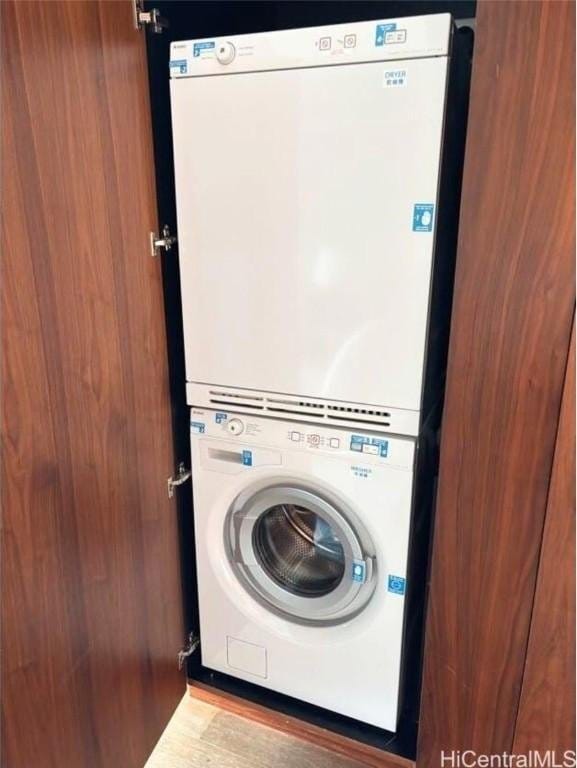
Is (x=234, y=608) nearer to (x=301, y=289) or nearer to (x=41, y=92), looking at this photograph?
(x=301, y=289)

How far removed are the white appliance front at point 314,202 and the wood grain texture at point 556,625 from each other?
32cm

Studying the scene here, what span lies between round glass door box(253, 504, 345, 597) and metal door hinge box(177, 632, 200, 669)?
14.8 inches

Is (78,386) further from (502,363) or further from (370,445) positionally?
(502,363)

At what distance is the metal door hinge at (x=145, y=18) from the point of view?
47.1 inches

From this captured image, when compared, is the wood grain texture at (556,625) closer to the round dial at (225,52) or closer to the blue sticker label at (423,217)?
the blue sticker label at (423,217)

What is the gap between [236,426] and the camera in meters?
1.46

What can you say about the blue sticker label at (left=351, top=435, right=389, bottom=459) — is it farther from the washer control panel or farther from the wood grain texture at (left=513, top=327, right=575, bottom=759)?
the wood grain texture at (left=513, top=327, right=575, bottom=759)

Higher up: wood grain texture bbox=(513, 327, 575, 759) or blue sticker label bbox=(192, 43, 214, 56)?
blue sticker label bbox=(192, 43, 214, 56)

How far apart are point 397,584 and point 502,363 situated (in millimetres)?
638

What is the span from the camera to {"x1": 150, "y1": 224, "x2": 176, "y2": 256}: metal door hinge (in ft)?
4.45

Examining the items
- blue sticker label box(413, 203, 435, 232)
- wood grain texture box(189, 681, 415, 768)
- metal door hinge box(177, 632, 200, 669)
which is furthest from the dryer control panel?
wood grain texture box(189, 681, 415, 768)

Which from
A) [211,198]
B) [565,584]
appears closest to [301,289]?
[211,198]

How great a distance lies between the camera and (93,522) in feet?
4.02

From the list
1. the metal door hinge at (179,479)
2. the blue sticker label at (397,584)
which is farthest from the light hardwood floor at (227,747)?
the metal door hinge at (179,479)
